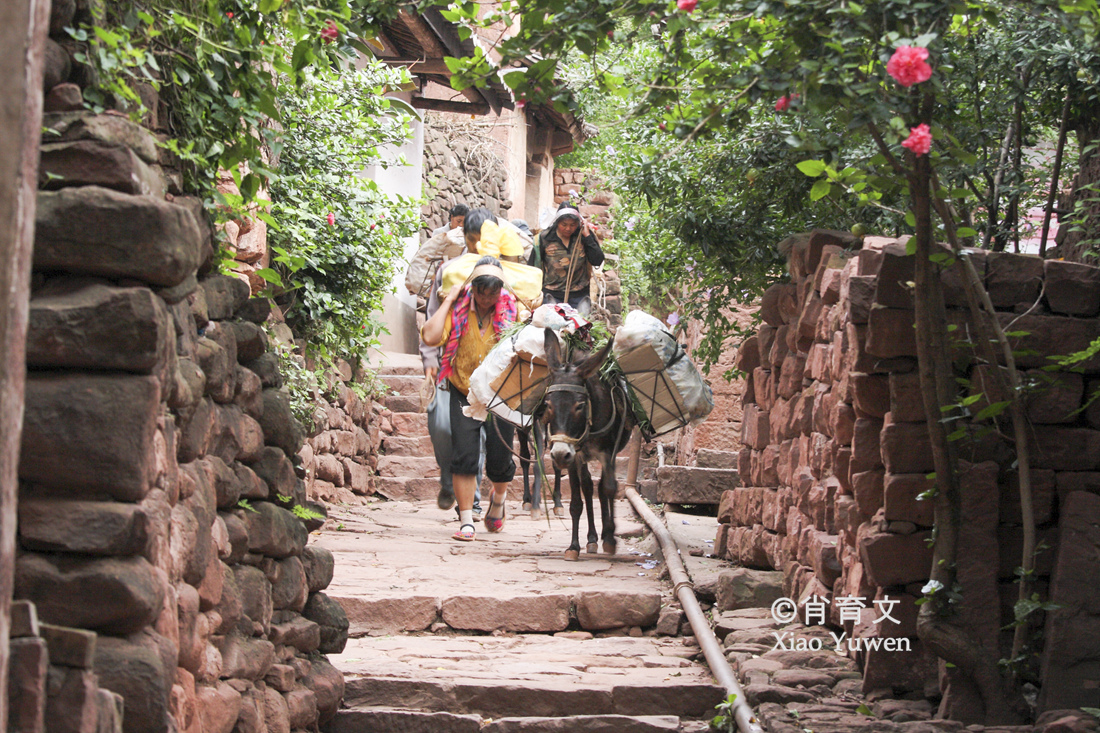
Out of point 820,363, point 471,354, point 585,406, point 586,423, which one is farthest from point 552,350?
point 820,363

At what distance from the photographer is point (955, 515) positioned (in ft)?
12.7

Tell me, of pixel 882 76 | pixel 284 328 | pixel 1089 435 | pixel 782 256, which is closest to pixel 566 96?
pixel 882 76

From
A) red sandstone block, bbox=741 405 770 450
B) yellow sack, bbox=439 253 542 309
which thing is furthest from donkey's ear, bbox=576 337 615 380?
yellow sack, bbox=439 253 542 309

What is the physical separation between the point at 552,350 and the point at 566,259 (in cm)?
279

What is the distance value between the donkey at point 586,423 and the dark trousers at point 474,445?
0.63 metres

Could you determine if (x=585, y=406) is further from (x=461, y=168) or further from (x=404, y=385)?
(x=461, y=168)

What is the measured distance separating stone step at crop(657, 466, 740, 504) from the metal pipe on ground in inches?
18.3

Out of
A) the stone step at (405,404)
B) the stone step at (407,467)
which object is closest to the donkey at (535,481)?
the stone step at (407,467)

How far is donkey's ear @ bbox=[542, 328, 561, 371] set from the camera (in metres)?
7.69

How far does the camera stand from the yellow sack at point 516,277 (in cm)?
877

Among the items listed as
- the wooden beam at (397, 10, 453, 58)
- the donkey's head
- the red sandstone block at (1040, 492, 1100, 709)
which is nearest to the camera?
the red sandstone block at (1040, 492, 1100, 709)

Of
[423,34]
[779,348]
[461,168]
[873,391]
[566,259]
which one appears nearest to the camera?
[873,391]

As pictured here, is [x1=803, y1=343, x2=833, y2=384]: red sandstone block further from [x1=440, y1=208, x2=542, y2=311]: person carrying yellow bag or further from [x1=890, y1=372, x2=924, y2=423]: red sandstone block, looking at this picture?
[x1=440, y1=208, x2=542, y2=311]: person carrying yellow bag

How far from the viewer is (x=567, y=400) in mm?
7523
